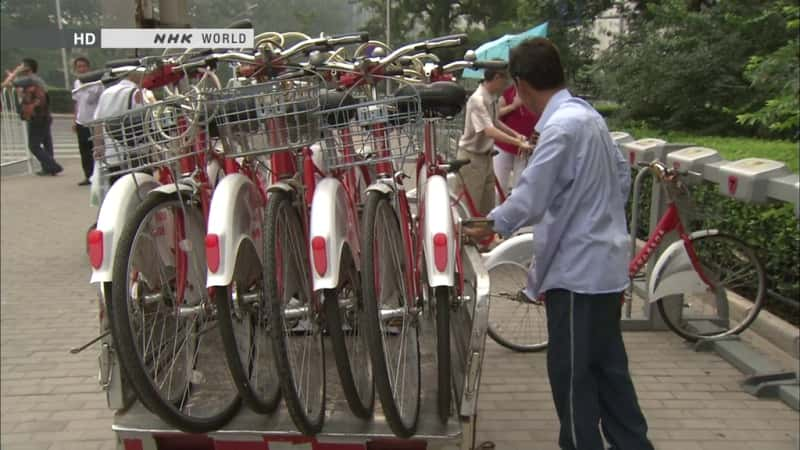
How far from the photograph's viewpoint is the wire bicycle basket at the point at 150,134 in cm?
278

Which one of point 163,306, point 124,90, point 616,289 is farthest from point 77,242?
point 616,289

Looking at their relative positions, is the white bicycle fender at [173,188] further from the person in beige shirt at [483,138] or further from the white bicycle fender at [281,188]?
the person in beige shirt at [483,138]

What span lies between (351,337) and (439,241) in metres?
0.64

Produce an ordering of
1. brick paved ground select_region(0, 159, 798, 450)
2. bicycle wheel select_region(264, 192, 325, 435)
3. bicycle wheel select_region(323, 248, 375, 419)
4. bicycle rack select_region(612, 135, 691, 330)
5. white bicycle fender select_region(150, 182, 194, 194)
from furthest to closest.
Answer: bicycle rack select_region(612, 135, 691, 330) < brick paved ground select_region(0, 159, 798, 450) < white bicycle fender select_region(150, 182, 194, 194) < bicycle wheel select_region(323, 248, 375, 419) < bicycle wheel select_region(264, 192, 325, 435)

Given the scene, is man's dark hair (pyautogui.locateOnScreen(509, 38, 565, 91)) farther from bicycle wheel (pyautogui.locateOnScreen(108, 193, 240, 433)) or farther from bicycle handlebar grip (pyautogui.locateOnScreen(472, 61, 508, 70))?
bicycle wheel (pyautogui.locateOnScreen(108, 193, 240, 433))

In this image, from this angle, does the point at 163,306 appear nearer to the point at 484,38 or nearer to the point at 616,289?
the point at 616,289

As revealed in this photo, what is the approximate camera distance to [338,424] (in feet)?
8.86

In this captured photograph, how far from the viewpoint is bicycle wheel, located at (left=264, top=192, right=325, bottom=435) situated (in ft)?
7.98

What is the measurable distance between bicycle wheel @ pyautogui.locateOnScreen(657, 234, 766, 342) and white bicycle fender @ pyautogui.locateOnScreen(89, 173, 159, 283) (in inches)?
131

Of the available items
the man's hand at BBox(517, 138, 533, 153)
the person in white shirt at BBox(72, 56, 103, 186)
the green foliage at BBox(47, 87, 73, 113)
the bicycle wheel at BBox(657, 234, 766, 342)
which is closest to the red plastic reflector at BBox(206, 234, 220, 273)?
the bicycle wheel at BBox(657, 234, 766, 342)

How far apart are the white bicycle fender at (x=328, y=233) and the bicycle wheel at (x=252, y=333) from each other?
276mm

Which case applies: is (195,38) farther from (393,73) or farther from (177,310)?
(177,310)

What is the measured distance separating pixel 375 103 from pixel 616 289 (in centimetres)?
119

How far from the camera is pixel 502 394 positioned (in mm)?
4176
